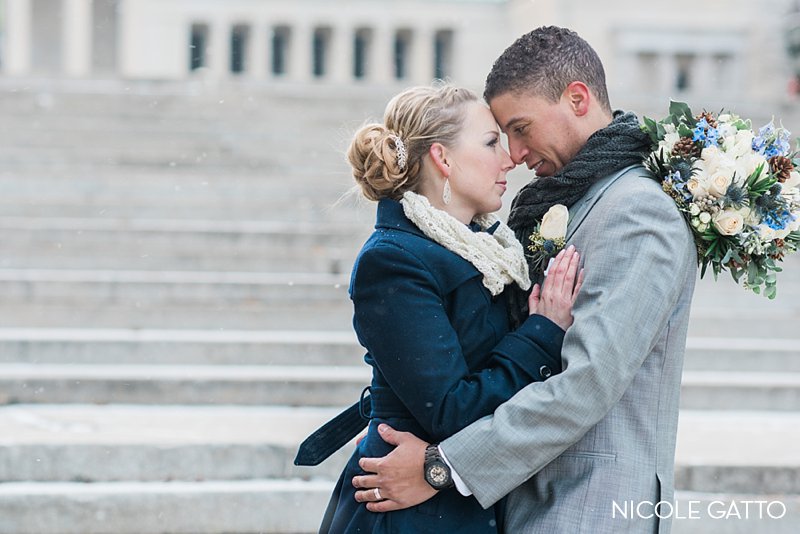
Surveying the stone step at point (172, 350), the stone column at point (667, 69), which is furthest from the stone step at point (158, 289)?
the stone column at point (667, 69)

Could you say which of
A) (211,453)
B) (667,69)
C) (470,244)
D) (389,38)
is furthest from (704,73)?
(470,244)

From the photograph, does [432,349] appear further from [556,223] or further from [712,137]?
[712,137]

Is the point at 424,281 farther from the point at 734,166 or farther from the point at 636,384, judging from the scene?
the point at 734,166

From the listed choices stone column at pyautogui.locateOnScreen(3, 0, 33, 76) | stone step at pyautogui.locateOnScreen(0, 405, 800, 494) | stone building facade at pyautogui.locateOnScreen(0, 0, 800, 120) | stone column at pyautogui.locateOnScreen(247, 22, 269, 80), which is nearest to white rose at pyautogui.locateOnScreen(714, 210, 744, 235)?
stone step at pyautogui.locateOnScreen(0, 405, 800, 494)

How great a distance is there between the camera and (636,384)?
7.14 ft

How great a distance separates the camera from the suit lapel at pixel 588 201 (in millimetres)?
2283

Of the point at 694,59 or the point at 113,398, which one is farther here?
the point at 694,59

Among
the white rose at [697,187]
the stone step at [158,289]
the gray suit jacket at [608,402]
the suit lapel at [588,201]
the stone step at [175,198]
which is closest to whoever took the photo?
the gray suit jacket at [608,402]

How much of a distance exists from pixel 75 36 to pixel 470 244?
37018 millimetres

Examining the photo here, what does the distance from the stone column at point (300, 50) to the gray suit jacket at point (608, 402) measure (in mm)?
46202

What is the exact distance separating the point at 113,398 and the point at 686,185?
3.97m

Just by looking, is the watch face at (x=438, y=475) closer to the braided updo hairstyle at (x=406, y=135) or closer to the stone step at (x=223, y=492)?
the braided updo hairstyle at (x=406, y=135)

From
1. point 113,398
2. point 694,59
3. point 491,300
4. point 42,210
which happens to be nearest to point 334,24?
point 694,59

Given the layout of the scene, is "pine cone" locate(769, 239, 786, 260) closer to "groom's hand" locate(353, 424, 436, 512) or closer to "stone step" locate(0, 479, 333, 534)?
"groom's hand" locate(353, 424, 436, 512)
